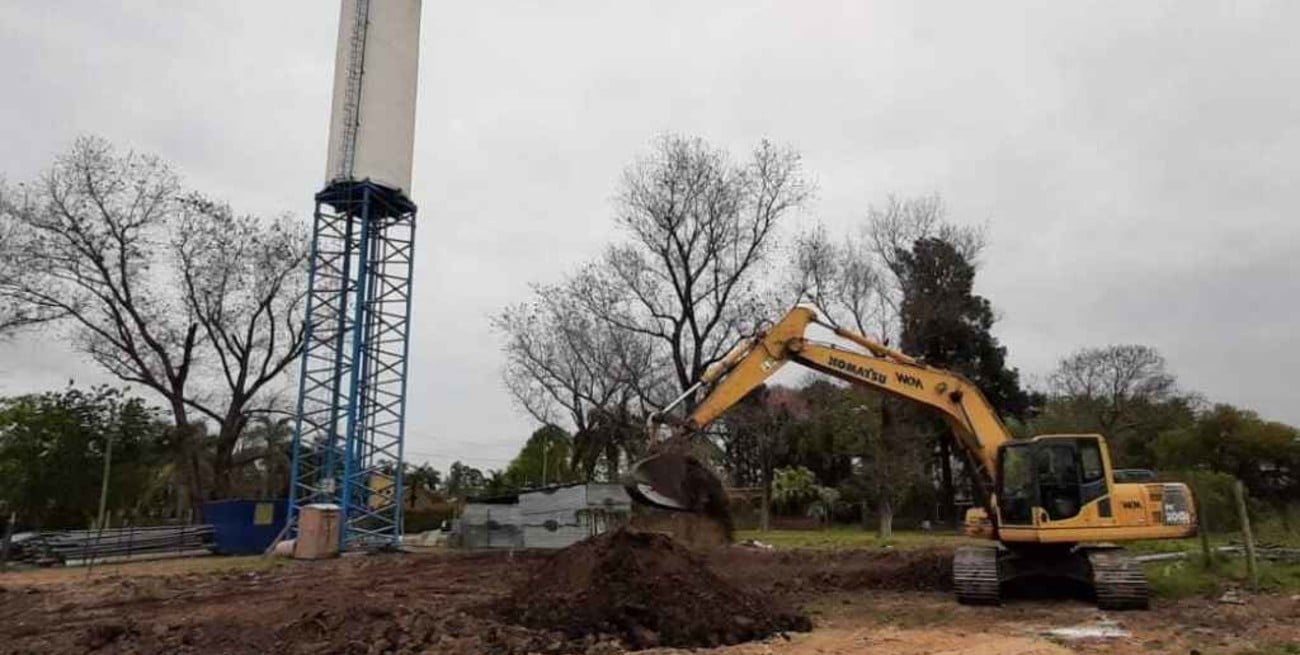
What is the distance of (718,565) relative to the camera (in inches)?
741

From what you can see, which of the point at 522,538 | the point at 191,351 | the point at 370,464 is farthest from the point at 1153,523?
the point at 191,351

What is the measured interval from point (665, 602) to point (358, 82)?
23.7 meters

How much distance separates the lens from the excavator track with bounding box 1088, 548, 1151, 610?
41.5 ft

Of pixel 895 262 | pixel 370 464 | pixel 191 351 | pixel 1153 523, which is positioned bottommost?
pixel 1153 523

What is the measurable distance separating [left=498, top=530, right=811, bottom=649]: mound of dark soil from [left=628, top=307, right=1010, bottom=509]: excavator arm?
3191 mm

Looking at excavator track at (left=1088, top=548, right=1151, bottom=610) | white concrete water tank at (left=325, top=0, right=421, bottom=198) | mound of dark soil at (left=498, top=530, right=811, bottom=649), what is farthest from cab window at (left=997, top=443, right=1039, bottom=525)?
white concrete water tank at (left=325, top=0, right=421, bottom=198)

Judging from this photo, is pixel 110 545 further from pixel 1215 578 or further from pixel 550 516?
pixel 1215 578

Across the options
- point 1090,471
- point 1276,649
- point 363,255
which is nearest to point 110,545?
point 363,255

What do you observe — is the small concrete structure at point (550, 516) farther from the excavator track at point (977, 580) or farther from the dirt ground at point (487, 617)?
the excavator track at point (977, 580)

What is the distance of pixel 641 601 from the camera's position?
10734 mm

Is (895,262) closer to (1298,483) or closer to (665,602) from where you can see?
(1298,483)

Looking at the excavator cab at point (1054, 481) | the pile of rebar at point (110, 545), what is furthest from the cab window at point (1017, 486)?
the pile of rebar at point (110, 545)

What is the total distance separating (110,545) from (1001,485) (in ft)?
83.1

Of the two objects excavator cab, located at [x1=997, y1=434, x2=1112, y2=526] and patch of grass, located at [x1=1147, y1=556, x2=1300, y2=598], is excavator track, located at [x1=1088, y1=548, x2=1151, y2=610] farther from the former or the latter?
patch of grass, located at [x1=1147, y1=556, x2=1300, y2=598]
